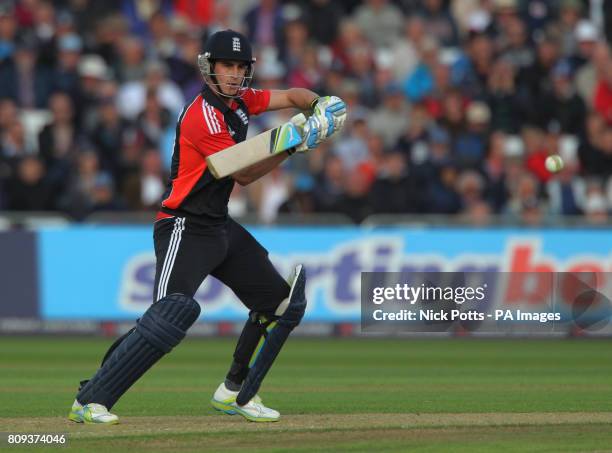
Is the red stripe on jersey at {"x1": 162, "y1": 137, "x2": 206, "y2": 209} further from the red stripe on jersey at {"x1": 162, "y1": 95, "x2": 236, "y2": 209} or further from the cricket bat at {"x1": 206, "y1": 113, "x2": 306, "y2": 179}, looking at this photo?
the cricket bat at {"x1": 206, "y1": 113, "x2": 306, "y2": 179}

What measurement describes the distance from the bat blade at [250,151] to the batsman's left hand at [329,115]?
0.22 metres

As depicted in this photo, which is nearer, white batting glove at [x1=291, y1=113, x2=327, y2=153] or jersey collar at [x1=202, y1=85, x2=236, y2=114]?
white batting glove at [x1=291, y1=113, x2=327, y2=153]

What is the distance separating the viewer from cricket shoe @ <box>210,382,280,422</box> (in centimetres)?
839

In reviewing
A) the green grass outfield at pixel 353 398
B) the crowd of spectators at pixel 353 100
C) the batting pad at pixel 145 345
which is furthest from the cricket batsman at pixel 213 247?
the crowd of spectators at pixel 353 100

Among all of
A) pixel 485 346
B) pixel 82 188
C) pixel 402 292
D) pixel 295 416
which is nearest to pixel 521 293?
Result: pixel 485 346

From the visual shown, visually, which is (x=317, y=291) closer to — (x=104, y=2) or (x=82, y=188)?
(x=82, y=188)

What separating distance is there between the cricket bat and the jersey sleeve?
0.56 metres

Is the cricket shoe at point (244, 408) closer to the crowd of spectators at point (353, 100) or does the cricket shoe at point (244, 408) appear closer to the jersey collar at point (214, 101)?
the jersey collar at point (214, 101)

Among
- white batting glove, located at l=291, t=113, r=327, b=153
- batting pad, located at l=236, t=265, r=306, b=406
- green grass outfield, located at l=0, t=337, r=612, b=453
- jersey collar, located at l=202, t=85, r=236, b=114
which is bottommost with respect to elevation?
green grass outfield, located at l=0, t=337, r=612, b=453

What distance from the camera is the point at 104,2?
20.6m

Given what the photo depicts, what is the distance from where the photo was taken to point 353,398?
387 inches

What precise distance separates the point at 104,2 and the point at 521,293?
29.0ft

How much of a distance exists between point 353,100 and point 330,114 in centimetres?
1088

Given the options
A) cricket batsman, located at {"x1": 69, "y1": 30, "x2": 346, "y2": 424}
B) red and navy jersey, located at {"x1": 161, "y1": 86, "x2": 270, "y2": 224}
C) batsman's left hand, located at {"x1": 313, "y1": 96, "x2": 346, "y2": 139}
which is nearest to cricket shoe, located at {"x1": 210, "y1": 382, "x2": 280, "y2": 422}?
cricket batsman, located at {"x1": 69, "y1": 30, "x2": 346, "y2": 424}
